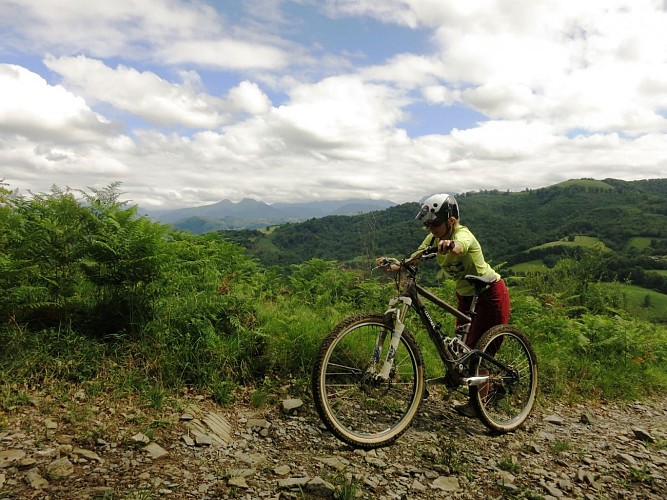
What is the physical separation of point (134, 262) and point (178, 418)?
6.71 feet

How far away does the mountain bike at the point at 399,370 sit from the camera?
4102mm

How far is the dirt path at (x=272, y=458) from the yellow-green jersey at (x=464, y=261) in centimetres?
178

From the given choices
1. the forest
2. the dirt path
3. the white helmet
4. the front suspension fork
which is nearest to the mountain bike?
the front suspension fork

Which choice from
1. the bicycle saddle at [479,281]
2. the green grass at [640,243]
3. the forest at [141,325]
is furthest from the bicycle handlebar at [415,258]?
the green grass at [640,243]

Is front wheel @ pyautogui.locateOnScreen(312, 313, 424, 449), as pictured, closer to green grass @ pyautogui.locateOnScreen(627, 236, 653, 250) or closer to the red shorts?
the red shorts

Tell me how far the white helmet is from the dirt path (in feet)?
8.26

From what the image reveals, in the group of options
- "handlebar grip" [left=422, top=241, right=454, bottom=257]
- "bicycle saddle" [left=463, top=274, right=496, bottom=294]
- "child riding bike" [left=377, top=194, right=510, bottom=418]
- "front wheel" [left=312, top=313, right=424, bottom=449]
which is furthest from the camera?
"bicycle saddle" [left=463, top=274, right=496, bottom=294]

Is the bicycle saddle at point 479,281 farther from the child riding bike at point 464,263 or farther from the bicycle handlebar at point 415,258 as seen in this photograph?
the bicycle handlebar at point 415,258

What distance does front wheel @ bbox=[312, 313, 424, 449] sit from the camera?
3965 millimetres

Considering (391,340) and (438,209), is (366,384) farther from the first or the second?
(438,209)

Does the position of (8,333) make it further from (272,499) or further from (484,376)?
(484,376)

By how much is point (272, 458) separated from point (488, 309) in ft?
10.6

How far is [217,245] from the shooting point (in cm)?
938

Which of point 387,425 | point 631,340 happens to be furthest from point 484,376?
point 631,340
